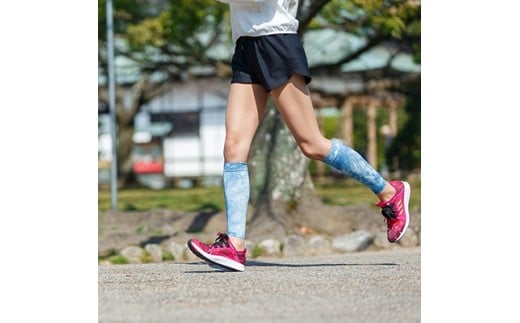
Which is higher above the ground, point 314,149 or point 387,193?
point 314,149

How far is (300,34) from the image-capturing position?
10086 mm

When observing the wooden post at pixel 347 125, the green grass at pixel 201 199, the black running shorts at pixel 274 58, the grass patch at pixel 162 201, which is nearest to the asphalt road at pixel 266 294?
the black running shorts at pixel 274 58

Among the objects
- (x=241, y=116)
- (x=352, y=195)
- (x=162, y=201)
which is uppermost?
(x=241, y=116)

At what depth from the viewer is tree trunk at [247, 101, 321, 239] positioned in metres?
9.53

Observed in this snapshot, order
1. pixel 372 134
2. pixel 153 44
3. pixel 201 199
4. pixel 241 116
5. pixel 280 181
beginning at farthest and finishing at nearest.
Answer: pixel 372 134 < pixel 153 44 < pixel 201 199 < pixel 280 181 < pixel 241 116

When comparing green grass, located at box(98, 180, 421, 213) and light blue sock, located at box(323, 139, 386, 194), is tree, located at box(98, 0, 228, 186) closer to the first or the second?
green grass, located at box(98, 180, 421, 213)

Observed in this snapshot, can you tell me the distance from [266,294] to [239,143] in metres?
1.16

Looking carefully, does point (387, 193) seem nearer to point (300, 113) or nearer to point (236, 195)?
point (300, 113)

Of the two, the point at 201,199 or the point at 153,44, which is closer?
the point at 201,199

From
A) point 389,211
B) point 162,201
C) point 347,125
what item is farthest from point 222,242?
point 347,125

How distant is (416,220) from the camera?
8.91 metres

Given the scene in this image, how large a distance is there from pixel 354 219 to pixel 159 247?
2.03 m

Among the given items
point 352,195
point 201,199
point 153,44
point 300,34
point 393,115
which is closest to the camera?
point 300,34
